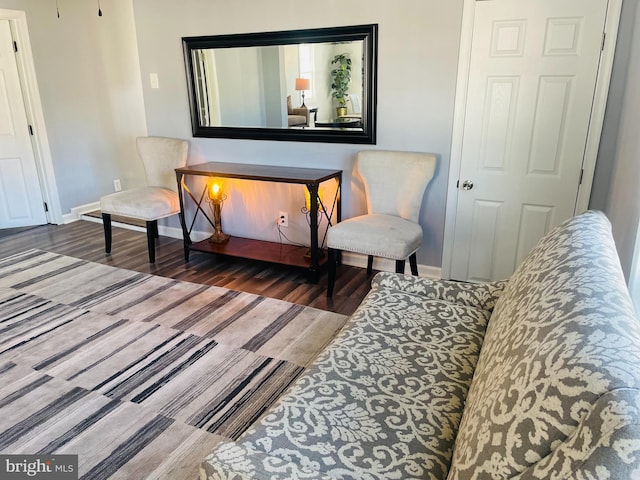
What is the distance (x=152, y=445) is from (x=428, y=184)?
232 cm

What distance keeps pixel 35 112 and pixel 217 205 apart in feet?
7.92

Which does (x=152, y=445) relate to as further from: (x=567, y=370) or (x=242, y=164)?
(x=242, y=164)

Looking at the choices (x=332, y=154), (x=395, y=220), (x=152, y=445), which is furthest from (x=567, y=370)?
(x=332, y=154)

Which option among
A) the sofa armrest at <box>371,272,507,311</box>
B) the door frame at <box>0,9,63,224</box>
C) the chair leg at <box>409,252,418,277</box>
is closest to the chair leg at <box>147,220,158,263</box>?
the door frame at <box>0,9,63,224</box>

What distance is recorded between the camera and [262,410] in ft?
6.98

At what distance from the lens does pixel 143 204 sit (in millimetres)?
3828

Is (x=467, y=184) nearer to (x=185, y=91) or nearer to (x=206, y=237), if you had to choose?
(x=206, y=237)

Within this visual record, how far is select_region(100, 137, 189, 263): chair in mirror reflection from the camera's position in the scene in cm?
385

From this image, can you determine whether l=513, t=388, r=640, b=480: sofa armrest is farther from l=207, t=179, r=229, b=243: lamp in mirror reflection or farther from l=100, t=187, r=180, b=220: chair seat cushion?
l=100, t=187, r=180, b=220: chair seat cushion

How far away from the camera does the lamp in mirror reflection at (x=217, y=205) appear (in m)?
3.82

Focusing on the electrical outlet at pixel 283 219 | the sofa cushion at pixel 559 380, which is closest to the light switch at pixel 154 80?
the electrical outlet at pixel 283 219

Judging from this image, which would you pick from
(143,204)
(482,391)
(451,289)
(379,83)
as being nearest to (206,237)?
(143,204)

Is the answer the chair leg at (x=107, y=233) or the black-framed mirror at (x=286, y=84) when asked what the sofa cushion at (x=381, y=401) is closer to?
the black-framed mirror at (x=286, y=84)

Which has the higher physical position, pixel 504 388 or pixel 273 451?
pixel 504 388
